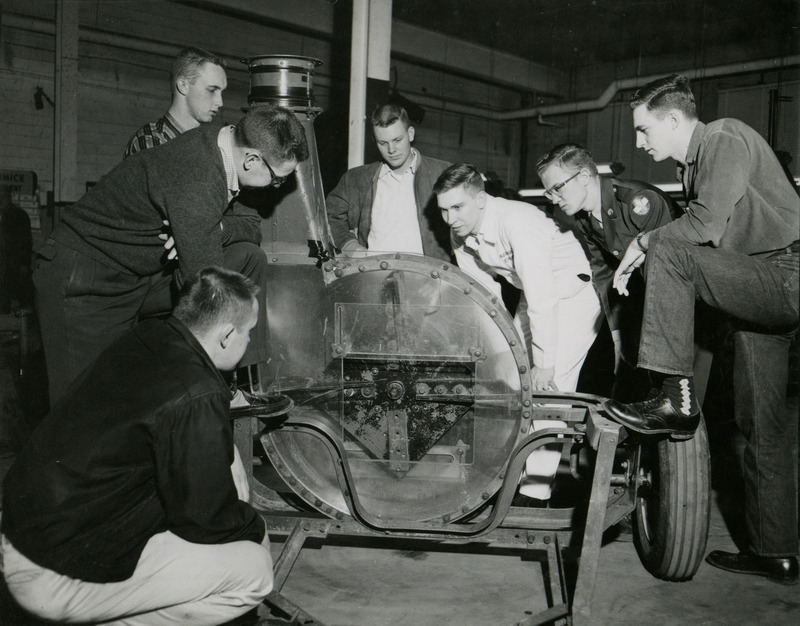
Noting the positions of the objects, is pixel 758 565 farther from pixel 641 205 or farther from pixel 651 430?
pixel 641 205

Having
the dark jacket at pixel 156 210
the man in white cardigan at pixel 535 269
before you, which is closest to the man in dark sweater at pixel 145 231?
the dark jacket at pixel 156 210

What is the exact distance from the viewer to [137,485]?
5.96 feet

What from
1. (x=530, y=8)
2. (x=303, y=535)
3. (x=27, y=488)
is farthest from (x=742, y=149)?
(x=530, y=8)

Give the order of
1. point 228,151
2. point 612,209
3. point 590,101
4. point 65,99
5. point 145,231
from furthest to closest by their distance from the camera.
A: point 590,101, point 65,99, point 612,209, point 145,231, point 228,151

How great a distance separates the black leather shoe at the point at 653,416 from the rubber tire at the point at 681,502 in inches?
6.2

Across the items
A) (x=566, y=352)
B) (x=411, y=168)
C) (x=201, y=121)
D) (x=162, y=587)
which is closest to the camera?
(x=162, y=587)

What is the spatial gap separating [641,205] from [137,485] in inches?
79.5

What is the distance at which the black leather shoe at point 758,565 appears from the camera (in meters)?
2.62

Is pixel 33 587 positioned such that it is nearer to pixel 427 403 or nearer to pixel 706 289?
pixel 427 403

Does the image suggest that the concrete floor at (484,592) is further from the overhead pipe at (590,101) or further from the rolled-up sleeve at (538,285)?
the overhead pipe at (590,101)

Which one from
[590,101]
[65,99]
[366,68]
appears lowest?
[366,68]

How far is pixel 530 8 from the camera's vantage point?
9.68 m

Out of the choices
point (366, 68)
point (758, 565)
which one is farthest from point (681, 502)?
point (366, 68)

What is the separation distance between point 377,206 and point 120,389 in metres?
2.04
